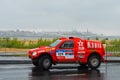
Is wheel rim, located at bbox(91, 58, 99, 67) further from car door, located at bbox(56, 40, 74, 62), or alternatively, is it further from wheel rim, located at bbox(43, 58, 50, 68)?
wheel rim, located at bbox(43, 58, 50, 68)

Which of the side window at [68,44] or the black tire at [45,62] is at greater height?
the side window at [68,44]

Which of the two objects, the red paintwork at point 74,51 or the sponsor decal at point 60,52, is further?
the sponsor decal at point 60,52

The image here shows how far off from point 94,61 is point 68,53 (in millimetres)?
1651

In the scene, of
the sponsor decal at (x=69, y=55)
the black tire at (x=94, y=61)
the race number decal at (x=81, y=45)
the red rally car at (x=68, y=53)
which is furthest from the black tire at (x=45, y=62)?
the black tire at (x=94, y=61)

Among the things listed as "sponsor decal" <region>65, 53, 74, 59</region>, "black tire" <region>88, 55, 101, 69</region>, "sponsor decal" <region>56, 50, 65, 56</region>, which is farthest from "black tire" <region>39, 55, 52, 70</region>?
"black tire" <region>88, 55, 101, 69</region>

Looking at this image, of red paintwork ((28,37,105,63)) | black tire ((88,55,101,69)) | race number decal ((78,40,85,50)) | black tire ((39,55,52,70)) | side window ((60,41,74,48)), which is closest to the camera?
black tire ((39,55,52,70))

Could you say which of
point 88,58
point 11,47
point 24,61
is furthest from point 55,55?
point 11,47

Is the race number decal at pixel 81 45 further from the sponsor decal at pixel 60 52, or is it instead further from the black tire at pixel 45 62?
the black tire at pixel 45 62

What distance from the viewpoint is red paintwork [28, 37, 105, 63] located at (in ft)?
70.7

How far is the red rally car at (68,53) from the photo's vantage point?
21.5 metres

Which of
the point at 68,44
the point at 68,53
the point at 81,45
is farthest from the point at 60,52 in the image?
the point at 81,45

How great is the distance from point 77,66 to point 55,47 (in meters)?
2.67

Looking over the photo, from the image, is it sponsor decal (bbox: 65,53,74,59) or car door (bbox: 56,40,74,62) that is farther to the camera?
sponsor decal (bbox: 65,53,74,59)

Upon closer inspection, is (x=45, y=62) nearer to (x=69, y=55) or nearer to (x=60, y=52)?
(x=60, y=52)
